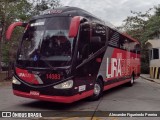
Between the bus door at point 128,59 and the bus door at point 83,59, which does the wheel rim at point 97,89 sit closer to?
the bus door at point 83,59

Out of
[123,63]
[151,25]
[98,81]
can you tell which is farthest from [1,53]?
[151,25]

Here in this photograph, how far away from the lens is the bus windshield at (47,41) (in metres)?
9.74

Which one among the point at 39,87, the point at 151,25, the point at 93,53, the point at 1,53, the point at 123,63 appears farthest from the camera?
the point at 151,25

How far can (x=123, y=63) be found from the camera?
1633 cm

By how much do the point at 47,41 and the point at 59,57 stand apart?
736mm

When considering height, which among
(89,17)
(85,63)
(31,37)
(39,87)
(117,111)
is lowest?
(117,111)

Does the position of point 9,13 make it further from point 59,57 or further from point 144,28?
point 144,28

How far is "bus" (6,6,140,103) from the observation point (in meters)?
9.51

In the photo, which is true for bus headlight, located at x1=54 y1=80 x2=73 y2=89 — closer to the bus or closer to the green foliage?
the bus

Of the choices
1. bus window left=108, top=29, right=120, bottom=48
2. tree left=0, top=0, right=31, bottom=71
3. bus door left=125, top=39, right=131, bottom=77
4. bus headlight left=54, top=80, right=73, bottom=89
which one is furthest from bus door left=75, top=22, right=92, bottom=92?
tree left=0, top=0, right=31, bottom=71

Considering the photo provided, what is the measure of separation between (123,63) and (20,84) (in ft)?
24.8

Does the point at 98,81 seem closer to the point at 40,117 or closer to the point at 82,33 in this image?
the point at 82,33

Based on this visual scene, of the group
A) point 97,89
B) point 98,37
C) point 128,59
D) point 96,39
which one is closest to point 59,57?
point 96,39

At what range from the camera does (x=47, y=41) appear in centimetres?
998
